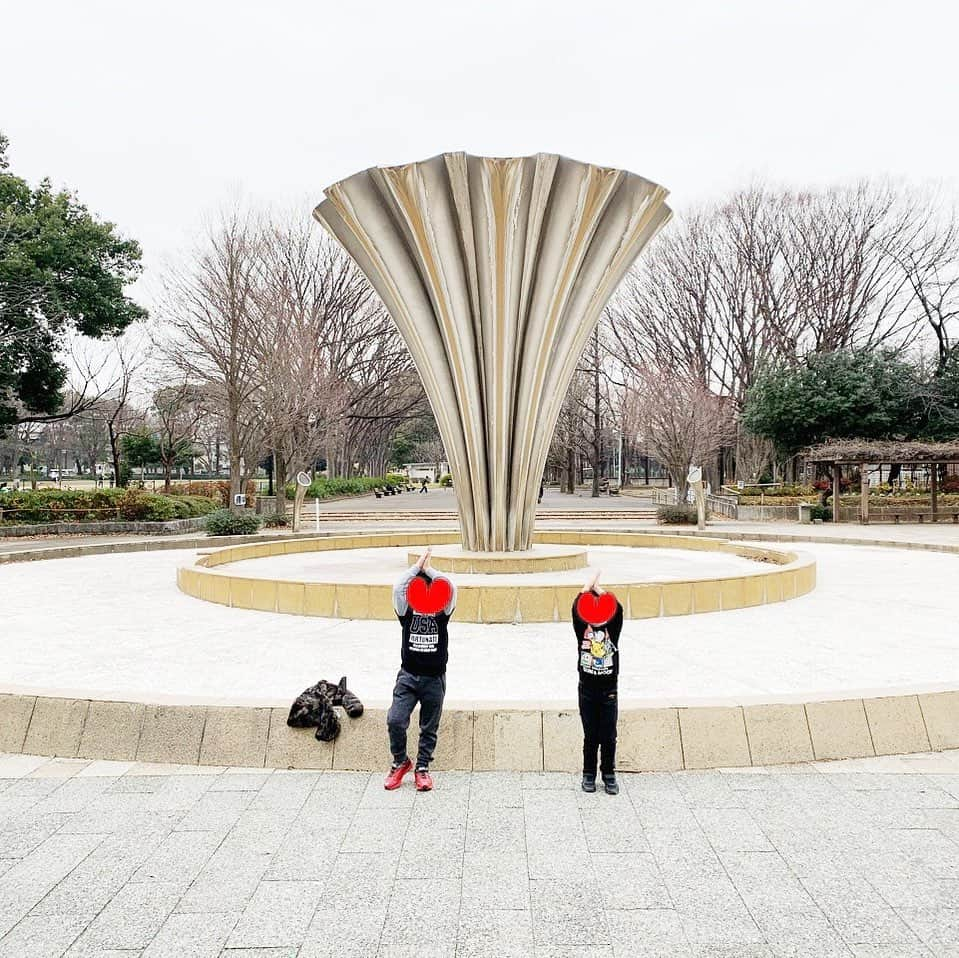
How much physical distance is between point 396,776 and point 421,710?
1.10 ft

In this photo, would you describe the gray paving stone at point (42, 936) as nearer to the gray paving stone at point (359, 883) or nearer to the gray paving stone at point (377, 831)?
the gray paving stone at point (359, 883)

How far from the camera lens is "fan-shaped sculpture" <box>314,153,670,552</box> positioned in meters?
9.83

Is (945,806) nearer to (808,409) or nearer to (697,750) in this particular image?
(697,750)

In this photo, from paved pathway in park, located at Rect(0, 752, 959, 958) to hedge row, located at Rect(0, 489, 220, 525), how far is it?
19.1 meters

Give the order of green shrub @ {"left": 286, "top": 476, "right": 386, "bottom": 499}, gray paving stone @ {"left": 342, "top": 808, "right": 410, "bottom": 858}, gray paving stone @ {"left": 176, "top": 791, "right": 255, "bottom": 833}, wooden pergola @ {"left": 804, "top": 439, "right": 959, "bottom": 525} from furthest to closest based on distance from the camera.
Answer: green shrub @ {"left": 286, "top": 476, "right": 386, "bottom": 499} < wooden pergola @ {"left": 804, "top": 439, "right": 959, "bottom": 525} < gray paving stone @ {"left": 176, "top": 791, "right": 255, "bottom": 833} < gray paving stone @ {"left": 342, "top": 808, "right": 410, "bottom": 858}

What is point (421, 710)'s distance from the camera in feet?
13.9

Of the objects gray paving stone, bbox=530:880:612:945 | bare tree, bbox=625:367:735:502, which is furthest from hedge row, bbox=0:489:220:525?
gray paving stone, bbox=530:880:612:945

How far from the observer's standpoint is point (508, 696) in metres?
5.34

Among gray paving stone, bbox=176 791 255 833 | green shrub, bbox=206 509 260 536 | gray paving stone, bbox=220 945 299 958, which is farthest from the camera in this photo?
green shrub, bbox=206 509 260 536

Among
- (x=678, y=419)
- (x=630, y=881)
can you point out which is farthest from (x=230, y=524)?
(x=630, y=881)

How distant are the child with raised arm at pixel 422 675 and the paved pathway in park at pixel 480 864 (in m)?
0.18

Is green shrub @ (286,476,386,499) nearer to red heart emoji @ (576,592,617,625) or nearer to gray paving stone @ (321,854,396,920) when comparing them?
red heart emoji @ (576,592,617,625)

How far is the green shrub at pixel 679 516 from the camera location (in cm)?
2573

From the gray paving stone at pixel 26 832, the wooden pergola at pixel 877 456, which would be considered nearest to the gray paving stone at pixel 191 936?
the gray paving stone at pixel 26 832
